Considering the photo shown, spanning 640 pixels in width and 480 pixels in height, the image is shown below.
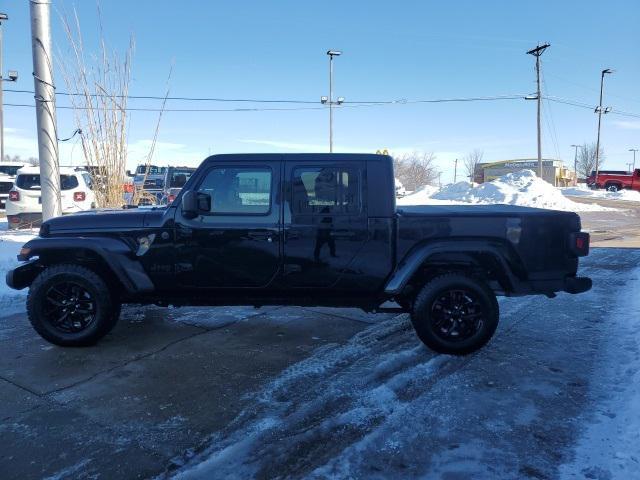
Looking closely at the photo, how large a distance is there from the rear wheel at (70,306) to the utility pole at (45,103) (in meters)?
4.47

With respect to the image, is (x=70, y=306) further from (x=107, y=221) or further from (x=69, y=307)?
(x=107, y=221)

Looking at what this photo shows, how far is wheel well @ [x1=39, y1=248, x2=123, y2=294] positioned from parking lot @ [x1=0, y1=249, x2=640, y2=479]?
638 mm

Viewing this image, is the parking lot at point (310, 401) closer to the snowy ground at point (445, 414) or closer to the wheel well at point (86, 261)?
the snowy ground at point (445, 414)

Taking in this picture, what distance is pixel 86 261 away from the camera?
467cm

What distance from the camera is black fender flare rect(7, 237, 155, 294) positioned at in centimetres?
452

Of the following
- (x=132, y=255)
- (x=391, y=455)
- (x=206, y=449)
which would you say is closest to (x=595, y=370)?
(x=391, y=455)

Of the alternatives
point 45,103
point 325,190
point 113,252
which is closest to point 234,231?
point 325,190

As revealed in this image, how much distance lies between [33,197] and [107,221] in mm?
9093

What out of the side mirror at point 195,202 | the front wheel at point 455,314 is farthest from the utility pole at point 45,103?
the front wheel at point 455,314

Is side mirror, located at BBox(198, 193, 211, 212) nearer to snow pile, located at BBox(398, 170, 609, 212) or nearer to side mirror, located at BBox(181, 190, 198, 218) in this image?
side mirror, located at BBox(181, 190, 198, 218)

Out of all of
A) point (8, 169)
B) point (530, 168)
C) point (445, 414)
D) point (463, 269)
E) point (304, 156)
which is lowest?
point (445, 414)

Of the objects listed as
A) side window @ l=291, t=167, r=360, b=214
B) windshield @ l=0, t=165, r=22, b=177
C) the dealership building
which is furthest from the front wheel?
the dealership building

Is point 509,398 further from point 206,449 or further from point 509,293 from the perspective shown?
point 206,449

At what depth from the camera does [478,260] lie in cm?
452
